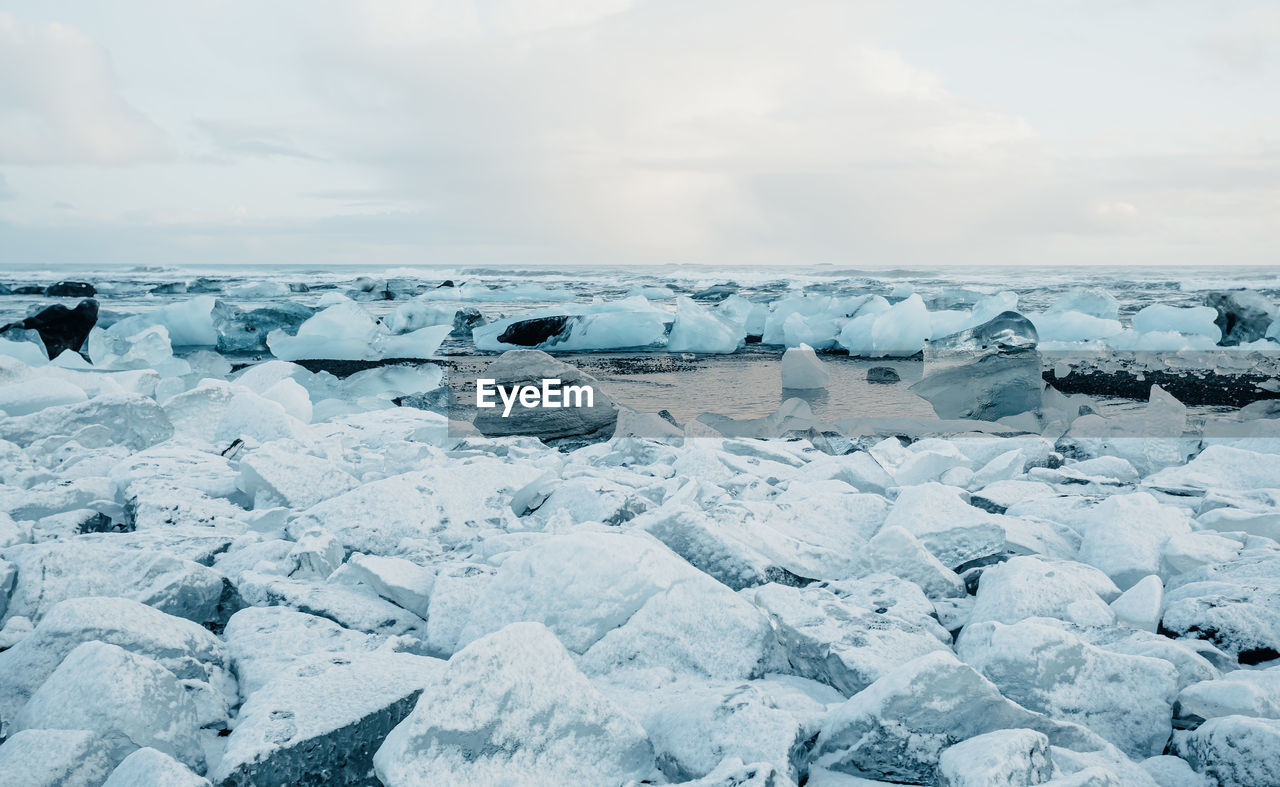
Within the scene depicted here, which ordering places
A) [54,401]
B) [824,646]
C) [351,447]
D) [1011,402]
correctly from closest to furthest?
1. [824,646]
2. [351,447]
3. [54,401]
4. [1011,402]

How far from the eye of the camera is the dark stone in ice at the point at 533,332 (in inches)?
244

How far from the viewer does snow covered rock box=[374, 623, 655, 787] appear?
822 millimetres

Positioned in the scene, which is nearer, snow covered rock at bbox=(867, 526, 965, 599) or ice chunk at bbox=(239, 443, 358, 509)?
snow covered rock at bbox=(867, 526, 965, 599)

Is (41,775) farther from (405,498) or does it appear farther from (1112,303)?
(1112,303)

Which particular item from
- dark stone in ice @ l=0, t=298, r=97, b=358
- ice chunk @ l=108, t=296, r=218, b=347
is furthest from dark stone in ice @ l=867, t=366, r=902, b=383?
dark stone in ice @ l=0, t=298, r=97, b=358

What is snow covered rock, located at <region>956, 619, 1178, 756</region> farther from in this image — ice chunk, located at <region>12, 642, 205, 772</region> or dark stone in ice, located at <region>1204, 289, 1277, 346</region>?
dark stone in ice, located at <region>1204, 289, 1277, 346</region>

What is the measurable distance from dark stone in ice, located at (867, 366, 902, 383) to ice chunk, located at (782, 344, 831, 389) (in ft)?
1.42

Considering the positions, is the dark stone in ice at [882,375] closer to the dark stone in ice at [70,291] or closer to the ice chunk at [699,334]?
the ice chunk at [699,334]

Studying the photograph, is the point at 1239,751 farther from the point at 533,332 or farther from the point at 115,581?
the point at 533,332

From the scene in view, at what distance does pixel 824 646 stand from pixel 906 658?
11 cm

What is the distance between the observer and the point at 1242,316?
6391 millimetres

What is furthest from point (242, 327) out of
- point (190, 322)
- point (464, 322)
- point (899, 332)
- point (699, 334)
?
point (899, 332)

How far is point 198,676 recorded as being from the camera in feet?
3.51

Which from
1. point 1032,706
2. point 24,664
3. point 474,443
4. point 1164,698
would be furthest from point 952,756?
point 474,443
